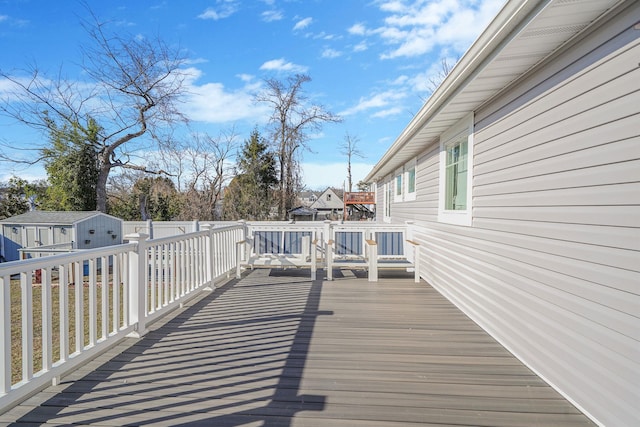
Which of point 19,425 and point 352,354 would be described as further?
point 352,354

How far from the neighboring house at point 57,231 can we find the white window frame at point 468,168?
9.88 meters

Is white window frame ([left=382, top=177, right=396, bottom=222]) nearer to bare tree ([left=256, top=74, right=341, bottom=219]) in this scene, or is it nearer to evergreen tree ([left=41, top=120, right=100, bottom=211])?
bare tree ([left=256, top=74, right=341, bottom=219])

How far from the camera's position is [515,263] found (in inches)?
107

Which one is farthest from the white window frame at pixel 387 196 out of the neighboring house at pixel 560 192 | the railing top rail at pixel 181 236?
the neighboring house at pixel 560 192

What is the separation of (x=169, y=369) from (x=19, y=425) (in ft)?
2.65

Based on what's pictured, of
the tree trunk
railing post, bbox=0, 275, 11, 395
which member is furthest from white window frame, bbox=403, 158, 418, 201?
the tree trunk

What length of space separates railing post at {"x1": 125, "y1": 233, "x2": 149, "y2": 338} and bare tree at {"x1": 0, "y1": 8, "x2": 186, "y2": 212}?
465 inches

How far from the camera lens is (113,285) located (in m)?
2.62

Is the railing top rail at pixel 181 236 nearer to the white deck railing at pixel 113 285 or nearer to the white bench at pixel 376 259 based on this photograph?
the white deck railing at pixel 113 285

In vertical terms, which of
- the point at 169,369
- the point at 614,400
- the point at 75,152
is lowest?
the point at 169,369

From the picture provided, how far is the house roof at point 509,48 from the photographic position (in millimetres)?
1817

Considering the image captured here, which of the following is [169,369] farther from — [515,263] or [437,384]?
[515,263]

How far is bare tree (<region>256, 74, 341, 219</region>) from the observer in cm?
1920

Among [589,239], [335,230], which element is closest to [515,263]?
→ [589,239]
